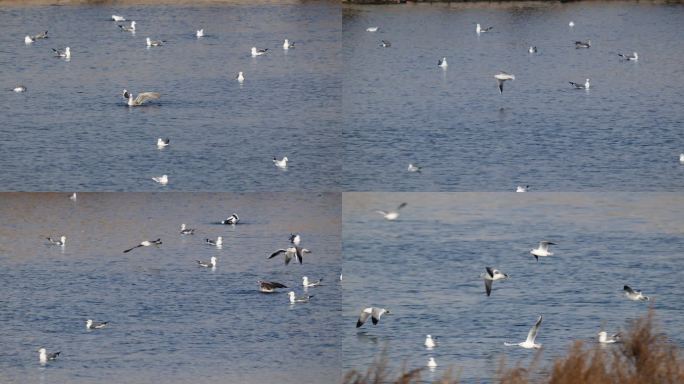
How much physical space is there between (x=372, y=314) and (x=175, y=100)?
4.09 metres

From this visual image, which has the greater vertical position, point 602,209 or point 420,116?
point 420,116

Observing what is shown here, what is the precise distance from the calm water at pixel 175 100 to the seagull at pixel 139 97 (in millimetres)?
89

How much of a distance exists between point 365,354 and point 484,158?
3480 millimetres

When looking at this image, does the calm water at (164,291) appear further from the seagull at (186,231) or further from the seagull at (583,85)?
the seagull at (583,85)

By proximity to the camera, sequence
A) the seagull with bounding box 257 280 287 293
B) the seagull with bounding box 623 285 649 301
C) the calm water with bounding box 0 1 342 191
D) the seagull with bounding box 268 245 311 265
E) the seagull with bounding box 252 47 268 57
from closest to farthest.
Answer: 1. the seagull with bounding box 268 245 311 265
2. the seagull with bounding box 257 280 287 293
3. the seagull with bounding box 623 285 649 301
4. the calm water with bounding box 0 1 342 191
5. the seagull with bounding box 252 47 268 57

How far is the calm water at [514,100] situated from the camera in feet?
41.9

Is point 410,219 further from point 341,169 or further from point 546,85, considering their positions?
point 546,85

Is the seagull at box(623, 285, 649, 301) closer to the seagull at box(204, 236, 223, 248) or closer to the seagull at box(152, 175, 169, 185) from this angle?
the seagull at box(204, 236, 223, 248)

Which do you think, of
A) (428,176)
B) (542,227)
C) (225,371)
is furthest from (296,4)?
(225,371)

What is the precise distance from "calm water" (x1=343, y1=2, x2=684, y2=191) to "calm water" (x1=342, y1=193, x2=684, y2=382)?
0.25 m

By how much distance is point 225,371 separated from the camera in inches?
420

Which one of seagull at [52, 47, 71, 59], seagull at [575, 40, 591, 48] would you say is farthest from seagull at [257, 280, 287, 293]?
seagull at [575, 40, 591, 48]

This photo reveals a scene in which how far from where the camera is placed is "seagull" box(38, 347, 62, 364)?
11.0m

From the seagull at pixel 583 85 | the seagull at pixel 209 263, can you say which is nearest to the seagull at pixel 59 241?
the seagull at pixel 209 263
